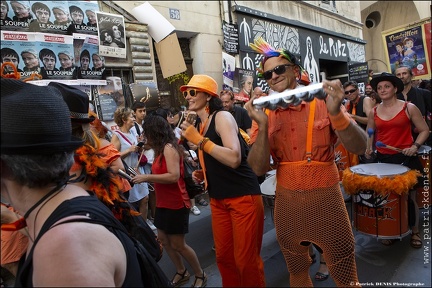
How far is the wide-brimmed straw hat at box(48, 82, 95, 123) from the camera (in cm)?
208

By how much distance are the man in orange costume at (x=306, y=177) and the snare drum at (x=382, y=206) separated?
4.50ft

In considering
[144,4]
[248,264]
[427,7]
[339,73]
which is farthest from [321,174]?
[427,7]

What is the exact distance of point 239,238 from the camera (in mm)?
2596

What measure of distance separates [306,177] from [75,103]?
61.7 inches

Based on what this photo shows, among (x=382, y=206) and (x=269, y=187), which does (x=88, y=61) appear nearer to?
(x=269, y=187)

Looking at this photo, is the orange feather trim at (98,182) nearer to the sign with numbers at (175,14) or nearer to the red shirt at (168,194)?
the red shirt at (168,194)

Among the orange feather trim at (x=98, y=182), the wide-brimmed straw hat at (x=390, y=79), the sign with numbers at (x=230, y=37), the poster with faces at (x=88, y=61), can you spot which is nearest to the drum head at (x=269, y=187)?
the orange feather trim at (x=98, y=182)

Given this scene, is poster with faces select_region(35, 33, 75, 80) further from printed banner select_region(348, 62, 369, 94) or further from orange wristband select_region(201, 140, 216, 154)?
printed banner select_region(348, 62, 369, 94)

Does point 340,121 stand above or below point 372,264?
above

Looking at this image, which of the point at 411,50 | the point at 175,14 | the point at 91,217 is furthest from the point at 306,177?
the point at 175,14

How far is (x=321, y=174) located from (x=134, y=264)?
1.41 m

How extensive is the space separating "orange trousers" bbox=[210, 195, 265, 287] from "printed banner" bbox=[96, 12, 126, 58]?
5.46 m

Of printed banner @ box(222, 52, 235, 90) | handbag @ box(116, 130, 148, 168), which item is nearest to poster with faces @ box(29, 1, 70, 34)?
handbag @ box(116, 130, 148, 168)

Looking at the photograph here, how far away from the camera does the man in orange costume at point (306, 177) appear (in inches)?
84.1
